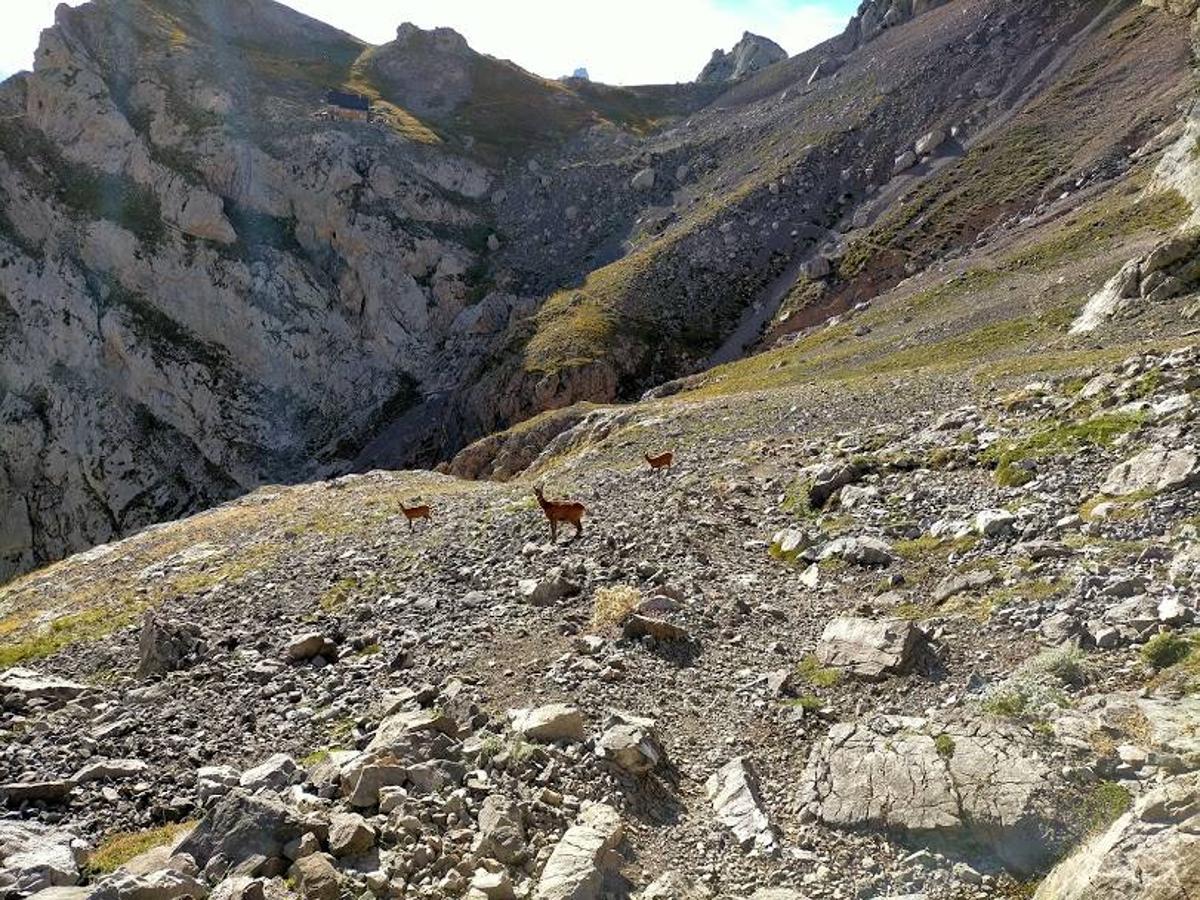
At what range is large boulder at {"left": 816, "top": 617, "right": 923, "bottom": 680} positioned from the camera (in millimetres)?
11945

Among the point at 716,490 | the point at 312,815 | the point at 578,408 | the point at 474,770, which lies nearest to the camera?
the point at 312,815

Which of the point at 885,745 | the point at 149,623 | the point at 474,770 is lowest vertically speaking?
the point at 885,745

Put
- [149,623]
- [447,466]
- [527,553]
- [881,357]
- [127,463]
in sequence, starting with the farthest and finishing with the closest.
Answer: [127,463]
[447,466]
[881,357]
[527,553]
[149,623]

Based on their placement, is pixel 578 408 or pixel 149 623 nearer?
pixel 149 623

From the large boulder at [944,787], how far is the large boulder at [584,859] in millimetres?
2446

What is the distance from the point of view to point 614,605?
50.5 ft

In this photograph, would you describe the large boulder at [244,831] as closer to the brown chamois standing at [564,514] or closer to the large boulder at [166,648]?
the large boulder at [166,648]

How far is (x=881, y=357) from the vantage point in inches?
2174

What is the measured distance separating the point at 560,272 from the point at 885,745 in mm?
106404

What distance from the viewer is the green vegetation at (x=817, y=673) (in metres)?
12.2

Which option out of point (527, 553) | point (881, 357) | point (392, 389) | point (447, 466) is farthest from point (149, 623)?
point (392, 389)

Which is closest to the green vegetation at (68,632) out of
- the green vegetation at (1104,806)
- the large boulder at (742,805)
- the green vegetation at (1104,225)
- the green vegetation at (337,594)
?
the green vegetation at (337,594)

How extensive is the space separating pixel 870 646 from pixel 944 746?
123 inches

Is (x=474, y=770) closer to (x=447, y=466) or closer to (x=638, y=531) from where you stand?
(x=638, y=531)
